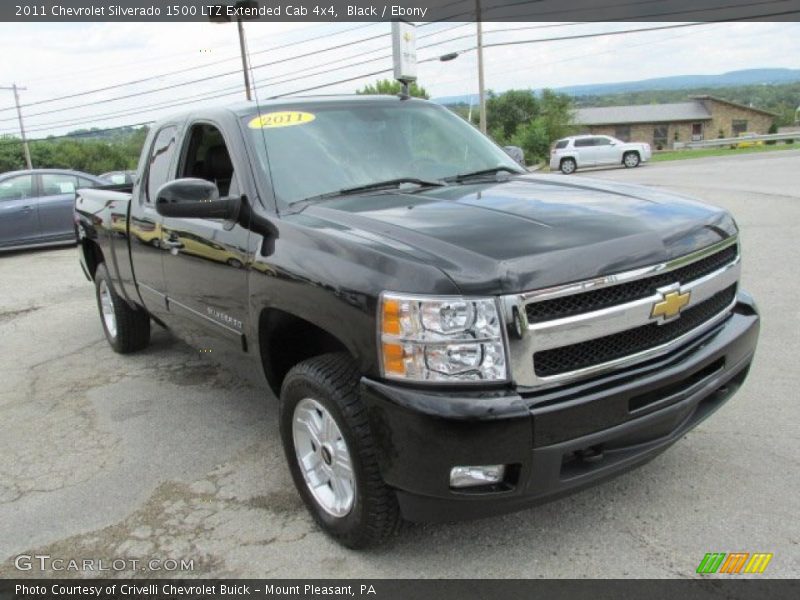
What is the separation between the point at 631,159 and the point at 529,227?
3150 cm

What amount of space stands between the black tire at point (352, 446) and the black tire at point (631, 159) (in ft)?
104

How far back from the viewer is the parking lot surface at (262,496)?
9.06 ft

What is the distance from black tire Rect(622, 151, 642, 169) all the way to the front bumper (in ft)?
103

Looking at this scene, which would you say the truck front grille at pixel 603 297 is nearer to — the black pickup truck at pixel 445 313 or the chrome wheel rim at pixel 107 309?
the black pickup truck at pixel 445 313

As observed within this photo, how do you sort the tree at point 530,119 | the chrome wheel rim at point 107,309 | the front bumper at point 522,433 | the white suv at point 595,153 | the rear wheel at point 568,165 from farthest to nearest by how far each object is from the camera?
the tree at point 530,119
the rear wheel at point 568,165
the white suv at point 595,153
the chrome wheel rim at point 107,309
the front bumper at point 522,433

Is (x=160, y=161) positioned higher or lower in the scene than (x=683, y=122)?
higher

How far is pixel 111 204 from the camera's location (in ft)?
17.4

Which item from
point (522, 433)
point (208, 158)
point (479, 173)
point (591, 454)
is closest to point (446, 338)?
point (522, 433)

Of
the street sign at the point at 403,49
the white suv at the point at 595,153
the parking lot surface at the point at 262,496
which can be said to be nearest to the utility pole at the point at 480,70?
the white suv at the point at 595,153

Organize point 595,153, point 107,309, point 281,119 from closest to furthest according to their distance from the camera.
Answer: point 281,119 < point 107,309 < point 595,153

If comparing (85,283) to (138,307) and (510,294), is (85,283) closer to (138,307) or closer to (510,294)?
(138,307)

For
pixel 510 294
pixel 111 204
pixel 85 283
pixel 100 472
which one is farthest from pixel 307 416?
pixel 85 283

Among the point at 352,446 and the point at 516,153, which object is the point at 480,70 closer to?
the point at 516,153

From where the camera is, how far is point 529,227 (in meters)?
2.68
